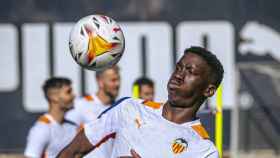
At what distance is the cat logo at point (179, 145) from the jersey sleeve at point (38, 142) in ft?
8.51

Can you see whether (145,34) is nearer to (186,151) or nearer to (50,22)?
(50,22)

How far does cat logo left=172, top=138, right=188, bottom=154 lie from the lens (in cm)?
411

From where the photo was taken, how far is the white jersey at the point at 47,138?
21.5 ft

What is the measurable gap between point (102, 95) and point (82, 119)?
10.8 inches

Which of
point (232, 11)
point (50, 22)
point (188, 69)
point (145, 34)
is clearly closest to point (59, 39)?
point (50, 22)

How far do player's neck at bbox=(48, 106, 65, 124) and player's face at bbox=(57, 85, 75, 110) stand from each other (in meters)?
0.05

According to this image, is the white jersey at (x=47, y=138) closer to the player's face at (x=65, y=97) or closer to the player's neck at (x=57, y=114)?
the player's neck at (x=57, y=114)

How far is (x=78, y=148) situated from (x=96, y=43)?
0.83 meters

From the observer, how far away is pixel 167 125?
416 centimetres

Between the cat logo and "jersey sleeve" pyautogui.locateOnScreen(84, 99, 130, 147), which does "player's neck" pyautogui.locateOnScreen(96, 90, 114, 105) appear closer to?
"jersey sleeve" pyautogui.locateOnScreen(84, 99, 130, 147)

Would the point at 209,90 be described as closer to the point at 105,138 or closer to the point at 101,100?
the point at 105,138

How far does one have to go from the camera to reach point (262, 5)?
9.20m

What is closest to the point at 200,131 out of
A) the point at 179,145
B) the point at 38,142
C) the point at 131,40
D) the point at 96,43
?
the point at 179,145

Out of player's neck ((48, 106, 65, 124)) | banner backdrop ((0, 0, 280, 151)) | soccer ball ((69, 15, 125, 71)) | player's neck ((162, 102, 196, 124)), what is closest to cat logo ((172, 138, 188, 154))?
player's neck ((162, 102, 196, 124))
